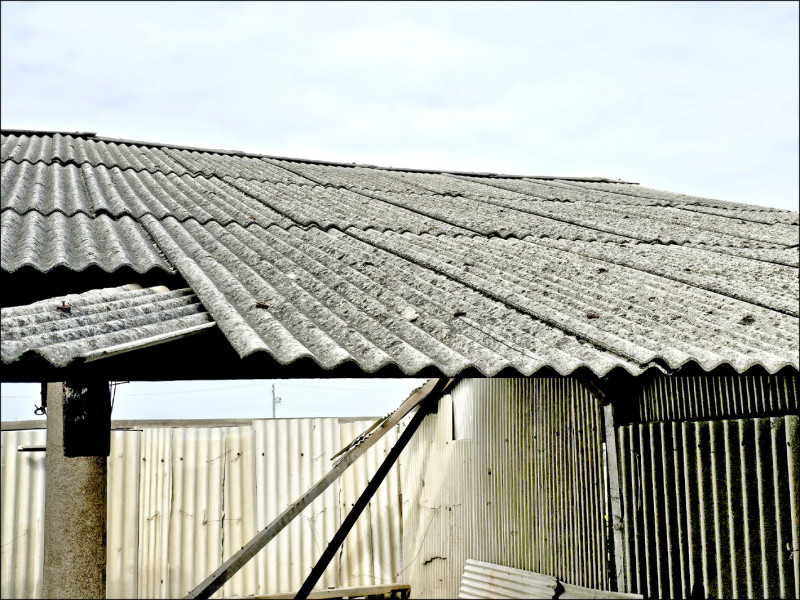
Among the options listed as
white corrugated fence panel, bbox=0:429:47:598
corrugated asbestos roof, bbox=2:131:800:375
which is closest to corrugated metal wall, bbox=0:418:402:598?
white corrugated fence panel, bbox=0:429:47:598

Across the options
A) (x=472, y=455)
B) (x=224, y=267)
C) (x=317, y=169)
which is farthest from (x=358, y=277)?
(x=317, y=169)

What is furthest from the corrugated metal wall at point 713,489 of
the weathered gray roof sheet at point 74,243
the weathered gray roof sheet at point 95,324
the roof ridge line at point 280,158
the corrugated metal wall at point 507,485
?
the roof ridge line at point 280,158

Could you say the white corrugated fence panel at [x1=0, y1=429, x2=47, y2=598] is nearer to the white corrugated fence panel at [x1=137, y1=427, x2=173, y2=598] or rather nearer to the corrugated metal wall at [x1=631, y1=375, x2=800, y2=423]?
the white corrugated fence panel at [x1=137, y1=427, x2=173, y2=598]

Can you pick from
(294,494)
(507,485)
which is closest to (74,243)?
(507,485)

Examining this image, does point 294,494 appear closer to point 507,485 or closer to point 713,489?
point 507,485

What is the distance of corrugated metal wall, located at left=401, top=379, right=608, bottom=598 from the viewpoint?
18.1 feet

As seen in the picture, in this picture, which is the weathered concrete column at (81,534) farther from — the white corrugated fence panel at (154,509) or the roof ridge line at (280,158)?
the roof ridge line at (280,158)

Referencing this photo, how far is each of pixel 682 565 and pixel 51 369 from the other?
3.70 meters

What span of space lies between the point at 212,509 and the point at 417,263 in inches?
190

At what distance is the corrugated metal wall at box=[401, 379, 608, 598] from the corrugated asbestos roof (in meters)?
1.31

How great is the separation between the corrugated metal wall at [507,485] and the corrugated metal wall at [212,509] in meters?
0.49

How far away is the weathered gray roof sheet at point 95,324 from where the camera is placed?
7.55 feet

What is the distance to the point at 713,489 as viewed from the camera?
13.9 ft

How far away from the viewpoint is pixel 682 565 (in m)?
4.43
